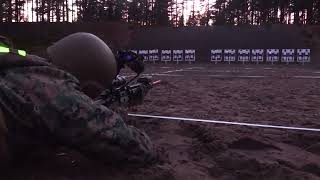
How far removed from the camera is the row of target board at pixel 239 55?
27891 millimetres

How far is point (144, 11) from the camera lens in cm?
5541

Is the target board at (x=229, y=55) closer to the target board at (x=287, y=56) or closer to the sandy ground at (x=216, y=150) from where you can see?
the target board at (x=287, y=56)

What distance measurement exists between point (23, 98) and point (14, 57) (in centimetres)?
30

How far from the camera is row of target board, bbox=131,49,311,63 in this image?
27.9m

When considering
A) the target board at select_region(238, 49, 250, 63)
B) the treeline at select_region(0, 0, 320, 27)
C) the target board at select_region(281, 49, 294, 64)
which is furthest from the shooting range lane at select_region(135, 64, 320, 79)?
the treeline at select_region(0, 0, 320, 27)

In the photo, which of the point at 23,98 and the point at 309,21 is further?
the point at 309,21

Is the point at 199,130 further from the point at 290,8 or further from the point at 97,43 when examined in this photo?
the point at 290,8

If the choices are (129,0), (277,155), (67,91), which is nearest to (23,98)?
(67,91)

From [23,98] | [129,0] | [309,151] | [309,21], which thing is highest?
[129,0]

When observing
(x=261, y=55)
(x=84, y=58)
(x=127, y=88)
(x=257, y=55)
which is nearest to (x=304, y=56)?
(x=261, y=55)

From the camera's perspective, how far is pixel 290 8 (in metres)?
46.3

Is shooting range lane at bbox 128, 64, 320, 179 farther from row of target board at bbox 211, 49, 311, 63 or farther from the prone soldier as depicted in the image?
row of target board at bbox 211, 49, 311, 63

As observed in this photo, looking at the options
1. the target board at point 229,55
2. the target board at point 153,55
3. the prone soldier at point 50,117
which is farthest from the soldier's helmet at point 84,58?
the target board at point 153,55

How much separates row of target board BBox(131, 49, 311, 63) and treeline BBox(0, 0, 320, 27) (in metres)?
17.5
